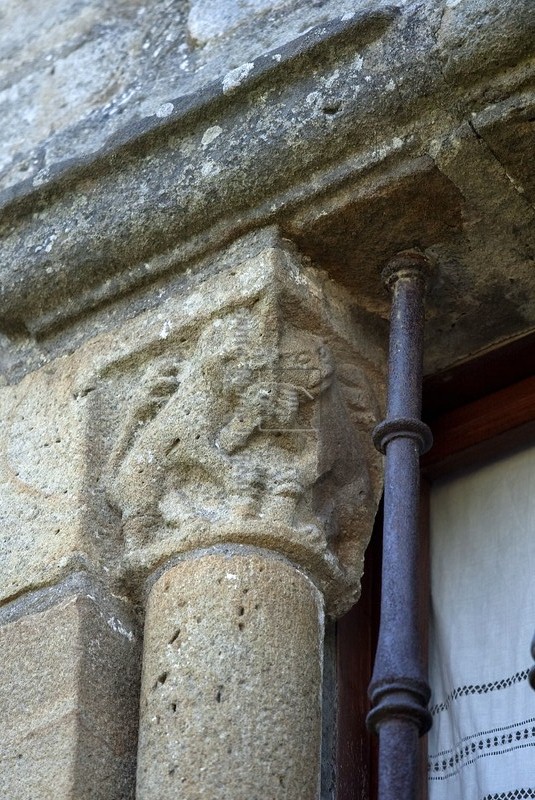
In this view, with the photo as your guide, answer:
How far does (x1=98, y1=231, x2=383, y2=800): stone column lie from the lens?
224 centimetres

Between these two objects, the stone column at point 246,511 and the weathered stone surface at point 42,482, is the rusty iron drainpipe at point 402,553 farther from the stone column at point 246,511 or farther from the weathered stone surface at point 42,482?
the weathered stone surface at point 42,482

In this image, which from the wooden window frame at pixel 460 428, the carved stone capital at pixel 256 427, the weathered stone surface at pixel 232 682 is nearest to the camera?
the weathered stone surface at pixel 232 682

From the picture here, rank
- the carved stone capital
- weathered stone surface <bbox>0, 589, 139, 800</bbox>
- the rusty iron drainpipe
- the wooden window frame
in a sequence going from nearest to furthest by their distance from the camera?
the rusty iron drainpipe, weathered stone surface <bbox>0, 589, 139, 800</bbox>, the carved stone capital, the wooden window frame

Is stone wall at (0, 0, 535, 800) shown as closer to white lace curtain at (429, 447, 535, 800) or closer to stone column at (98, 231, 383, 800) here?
stone column at (98, 231, 383, 800)

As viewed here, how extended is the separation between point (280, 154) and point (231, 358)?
1.18 feet

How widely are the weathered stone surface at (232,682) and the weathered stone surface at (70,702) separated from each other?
80 mm

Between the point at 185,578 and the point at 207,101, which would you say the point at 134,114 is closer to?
the point at 207,101

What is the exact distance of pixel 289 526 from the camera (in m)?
2.42

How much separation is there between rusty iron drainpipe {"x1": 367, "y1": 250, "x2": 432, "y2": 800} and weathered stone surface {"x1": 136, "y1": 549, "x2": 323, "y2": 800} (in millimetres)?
158

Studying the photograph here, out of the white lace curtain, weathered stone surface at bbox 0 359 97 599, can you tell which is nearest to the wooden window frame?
the white lace curtain

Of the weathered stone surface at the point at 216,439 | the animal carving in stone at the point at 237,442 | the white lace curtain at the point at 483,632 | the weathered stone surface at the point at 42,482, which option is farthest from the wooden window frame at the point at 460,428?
the weathered stone surface at the point at 42,482

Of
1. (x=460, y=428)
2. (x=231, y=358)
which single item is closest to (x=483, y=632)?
(x=460, y=428)

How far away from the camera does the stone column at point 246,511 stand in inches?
88.0

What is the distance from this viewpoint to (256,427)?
8.26ft
